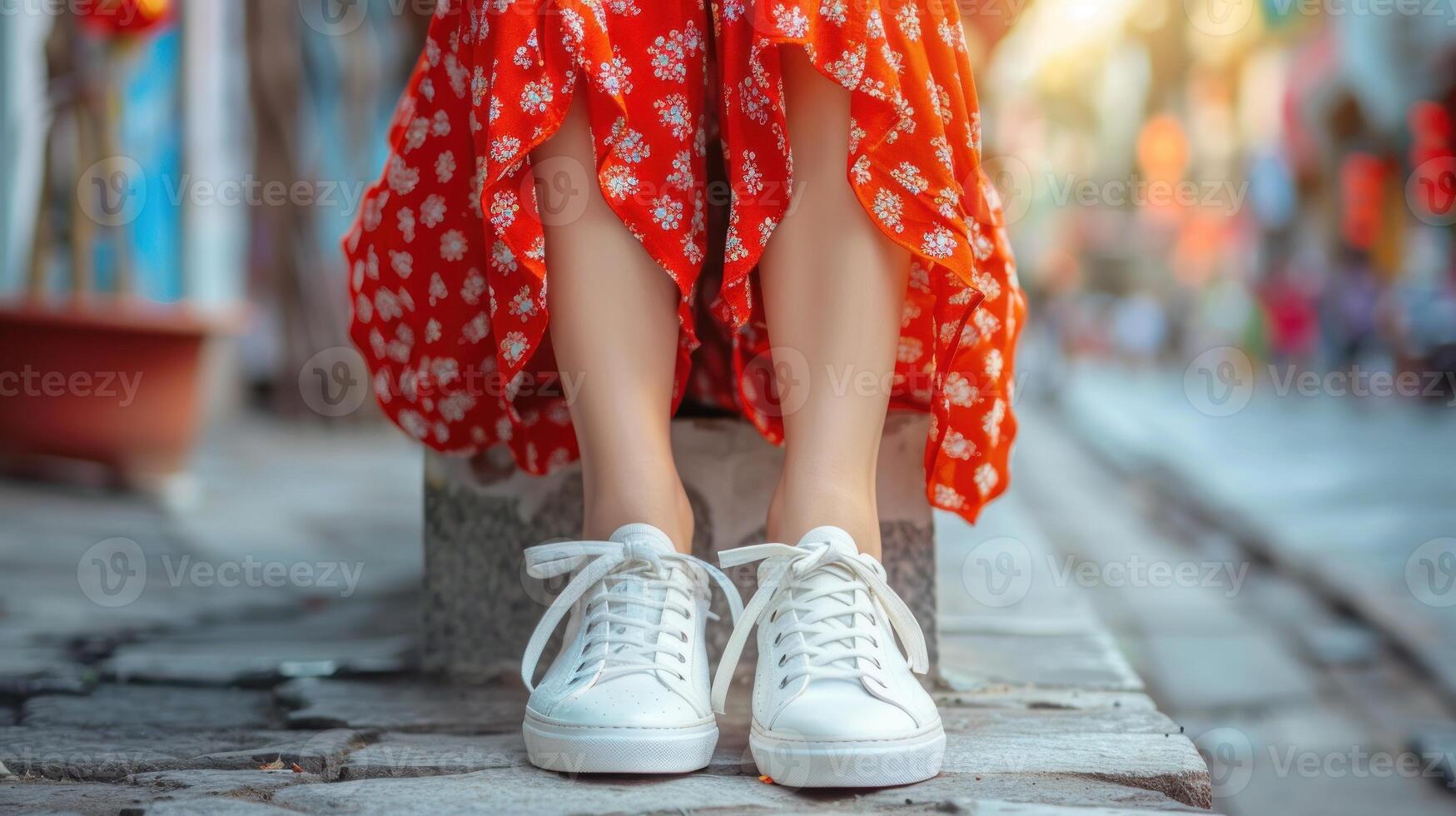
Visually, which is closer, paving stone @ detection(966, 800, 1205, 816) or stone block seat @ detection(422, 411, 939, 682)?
paving stone @ detection(966, 800, 1205, 816)

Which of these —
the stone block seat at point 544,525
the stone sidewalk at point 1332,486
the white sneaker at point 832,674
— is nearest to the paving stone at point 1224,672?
the stone sidewalk at point 1332,486

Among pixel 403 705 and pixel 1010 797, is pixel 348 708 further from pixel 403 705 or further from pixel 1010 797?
pixel 1010 797

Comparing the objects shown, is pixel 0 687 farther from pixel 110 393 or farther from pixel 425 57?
pixel 110 393

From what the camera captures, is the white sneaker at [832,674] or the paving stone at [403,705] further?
the paving stone at [403,705]

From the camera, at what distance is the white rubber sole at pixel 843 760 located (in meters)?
0.75

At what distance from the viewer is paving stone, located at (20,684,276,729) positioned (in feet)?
3.26

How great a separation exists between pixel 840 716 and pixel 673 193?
402 mm

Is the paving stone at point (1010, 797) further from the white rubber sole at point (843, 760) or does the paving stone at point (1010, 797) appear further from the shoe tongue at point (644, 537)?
the shoe tongue at point (644, 537)

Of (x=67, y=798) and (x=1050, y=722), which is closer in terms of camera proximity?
(x=67, y=798)

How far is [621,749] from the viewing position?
767mm

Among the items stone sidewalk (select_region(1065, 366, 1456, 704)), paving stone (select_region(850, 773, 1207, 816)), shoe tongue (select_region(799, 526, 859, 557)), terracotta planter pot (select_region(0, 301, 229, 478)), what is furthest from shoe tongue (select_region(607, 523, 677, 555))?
terracotta planter pot (select_region(0, 301, 229, 478))

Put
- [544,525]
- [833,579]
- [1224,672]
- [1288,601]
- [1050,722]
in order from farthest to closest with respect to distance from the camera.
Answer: [1288,601] → [1224,672] → [544,525] → [1050,722] → [833,579]

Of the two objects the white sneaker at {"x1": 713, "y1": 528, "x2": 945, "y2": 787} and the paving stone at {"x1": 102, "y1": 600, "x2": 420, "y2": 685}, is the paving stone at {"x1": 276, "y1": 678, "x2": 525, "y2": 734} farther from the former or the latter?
the white sneaker at {"x1": 713, "y1": 528, "x2": 945, "y2": 787}

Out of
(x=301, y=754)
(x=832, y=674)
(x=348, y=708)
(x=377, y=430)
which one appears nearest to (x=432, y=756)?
(x=301, y=754)
